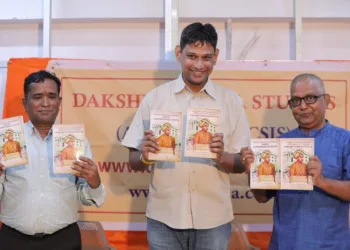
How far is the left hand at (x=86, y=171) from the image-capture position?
7.01 feet

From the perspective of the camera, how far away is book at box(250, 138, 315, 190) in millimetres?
2158

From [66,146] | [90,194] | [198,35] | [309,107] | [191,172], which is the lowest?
[90,194]

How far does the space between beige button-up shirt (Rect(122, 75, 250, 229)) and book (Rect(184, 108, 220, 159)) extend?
4.9 inches

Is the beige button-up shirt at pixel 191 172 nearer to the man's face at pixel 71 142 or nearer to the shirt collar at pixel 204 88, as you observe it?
the shirt collar at pixel 204 88

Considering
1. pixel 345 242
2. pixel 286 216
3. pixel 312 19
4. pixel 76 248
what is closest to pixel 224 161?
pixel 286 216

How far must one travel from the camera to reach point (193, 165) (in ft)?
7.54

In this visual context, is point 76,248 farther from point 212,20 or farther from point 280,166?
point 212,20

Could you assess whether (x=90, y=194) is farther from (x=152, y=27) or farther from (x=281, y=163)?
(x=152, y=27)

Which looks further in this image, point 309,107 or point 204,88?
point 204,88

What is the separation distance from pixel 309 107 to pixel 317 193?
1.47 feet

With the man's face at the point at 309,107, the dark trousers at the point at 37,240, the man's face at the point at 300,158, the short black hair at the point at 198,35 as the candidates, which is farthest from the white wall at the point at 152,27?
the dark trousers at the point at 37,240

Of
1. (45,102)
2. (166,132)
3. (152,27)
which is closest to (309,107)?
(166,132)

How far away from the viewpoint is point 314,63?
340 cm

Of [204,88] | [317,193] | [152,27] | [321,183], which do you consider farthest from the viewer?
[152,27]
